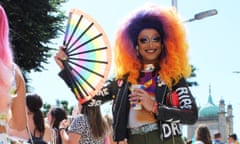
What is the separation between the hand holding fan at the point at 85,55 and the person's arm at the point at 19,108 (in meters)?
0.38

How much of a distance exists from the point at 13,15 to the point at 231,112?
6890cm

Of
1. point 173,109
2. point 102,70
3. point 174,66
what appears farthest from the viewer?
point 102,70

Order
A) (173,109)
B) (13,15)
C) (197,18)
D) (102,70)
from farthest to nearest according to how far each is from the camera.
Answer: (13,15), (197,18), (102,70), (173,109)

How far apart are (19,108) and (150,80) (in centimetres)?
86

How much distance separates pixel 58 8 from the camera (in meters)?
20.8

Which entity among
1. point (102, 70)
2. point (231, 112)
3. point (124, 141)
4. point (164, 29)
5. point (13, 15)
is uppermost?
point (13, 15)

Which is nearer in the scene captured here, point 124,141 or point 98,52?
point 124,141

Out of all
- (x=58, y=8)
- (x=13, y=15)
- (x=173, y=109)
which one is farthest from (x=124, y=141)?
(x=58, y=8)

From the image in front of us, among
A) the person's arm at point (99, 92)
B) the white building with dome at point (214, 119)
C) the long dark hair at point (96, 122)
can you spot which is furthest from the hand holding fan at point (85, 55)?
the white building with dome at point (214, 119)

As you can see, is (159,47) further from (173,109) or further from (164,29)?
(173,109)

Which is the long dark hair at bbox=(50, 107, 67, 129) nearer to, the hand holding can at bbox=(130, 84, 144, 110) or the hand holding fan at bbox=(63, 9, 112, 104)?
the hand holding fan at bbox=(63, 9, 112, 104)

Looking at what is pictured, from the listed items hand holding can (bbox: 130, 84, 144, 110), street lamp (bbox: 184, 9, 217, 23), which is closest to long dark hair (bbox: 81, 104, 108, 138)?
hand holding can (bbox: 130, 84, 144, 110)

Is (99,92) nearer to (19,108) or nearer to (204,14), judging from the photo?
(19,108)

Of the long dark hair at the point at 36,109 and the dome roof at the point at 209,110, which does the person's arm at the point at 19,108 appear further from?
the dome roof at the point at 209,110
